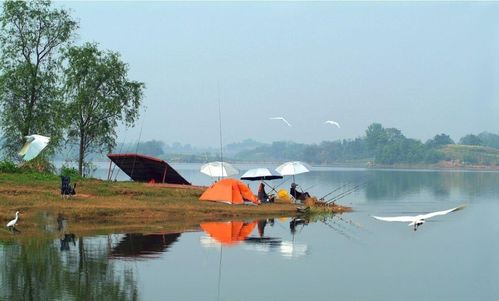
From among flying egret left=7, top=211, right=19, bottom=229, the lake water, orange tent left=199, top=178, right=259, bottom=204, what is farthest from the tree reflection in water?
orange tent left=199, top=178, right=259, bottom=204

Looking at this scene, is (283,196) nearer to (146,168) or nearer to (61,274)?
(146,168)

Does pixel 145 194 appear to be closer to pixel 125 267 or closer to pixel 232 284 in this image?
pixel 125 267

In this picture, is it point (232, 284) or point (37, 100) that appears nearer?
point (232, 284)

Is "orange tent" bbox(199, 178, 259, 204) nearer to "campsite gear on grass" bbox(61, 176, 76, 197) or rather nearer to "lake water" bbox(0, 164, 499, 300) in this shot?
"lake water" bbox(0, 164, 499, 300)

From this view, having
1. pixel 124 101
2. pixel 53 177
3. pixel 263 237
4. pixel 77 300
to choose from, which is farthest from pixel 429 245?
pixel 124 101

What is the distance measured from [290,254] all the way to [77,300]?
11.0 metres

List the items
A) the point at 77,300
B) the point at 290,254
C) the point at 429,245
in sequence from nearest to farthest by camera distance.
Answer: the point at 77,300 → the point at 290,254 → the point at 429,245

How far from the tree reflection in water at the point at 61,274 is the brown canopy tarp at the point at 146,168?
19.7 m

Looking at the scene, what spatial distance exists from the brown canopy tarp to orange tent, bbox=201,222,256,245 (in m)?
12.3

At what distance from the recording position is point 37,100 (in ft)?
163

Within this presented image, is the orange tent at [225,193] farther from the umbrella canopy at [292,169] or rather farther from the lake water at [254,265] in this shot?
the lake water at [254,265]

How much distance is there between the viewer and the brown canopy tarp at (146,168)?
1761 inches

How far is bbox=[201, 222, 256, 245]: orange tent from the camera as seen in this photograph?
95.3ft

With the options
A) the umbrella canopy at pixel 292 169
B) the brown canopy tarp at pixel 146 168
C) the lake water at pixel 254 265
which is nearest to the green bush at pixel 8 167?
the brown canopy tarp at pixel 146 168
